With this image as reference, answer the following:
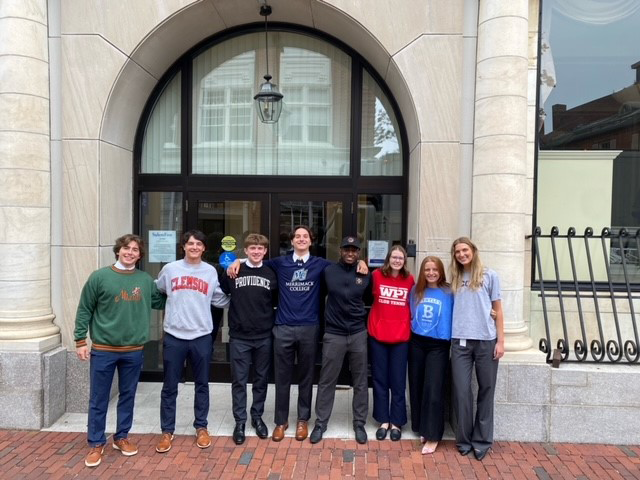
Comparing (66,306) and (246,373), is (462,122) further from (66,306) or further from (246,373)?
(66,306)

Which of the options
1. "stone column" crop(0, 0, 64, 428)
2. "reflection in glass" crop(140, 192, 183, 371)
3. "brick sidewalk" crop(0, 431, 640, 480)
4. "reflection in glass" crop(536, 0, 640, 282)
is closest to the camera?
"brick sidewalk" crop(0, 431, 640, 480)

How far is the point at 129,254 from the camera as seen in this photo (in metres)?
3.94

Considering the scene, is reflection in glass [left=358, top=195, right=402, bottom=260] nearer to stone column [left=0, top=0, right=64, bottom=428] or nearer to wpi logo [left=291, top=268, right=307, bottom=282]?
wpi logo [left=291, top=268, right=307, bottom=282]

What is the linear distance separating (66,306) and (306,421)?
269 cm

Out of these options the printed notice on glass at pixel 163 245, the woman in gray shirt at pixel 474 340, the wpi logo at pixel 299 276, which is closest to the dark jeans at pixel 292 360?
the wpi logo at pixel 299 276

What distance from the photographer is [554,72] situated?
203 inches

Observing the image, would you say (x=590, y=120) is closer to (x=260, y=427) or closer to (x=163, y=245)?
(x=260, y=427)

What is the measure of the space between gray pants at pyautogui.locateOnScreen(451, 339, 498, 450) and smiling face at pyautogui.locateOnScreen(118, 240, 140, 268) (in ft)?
9.06

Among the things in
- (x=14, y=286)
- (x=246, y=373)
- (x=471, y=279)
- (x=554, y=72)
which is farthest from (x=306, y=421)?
(x=554, y=72)

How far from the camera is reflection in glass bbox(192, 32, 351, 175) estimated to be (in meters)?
5.66

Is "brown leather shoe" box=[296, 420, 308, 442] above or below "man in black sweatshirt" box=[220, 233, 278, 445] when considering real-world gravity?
below

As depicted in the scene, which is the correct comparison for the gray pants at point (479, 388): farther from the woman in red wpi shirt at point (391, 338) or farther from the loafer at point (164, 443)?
the loafer at point (164, 443)

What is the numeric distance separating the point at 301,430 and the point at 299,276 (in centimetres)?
137

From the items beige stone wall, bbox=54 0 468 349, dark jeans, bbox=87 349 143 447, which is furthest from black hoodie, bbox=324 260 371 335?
dark jeans, bbox=87 349 143 447
